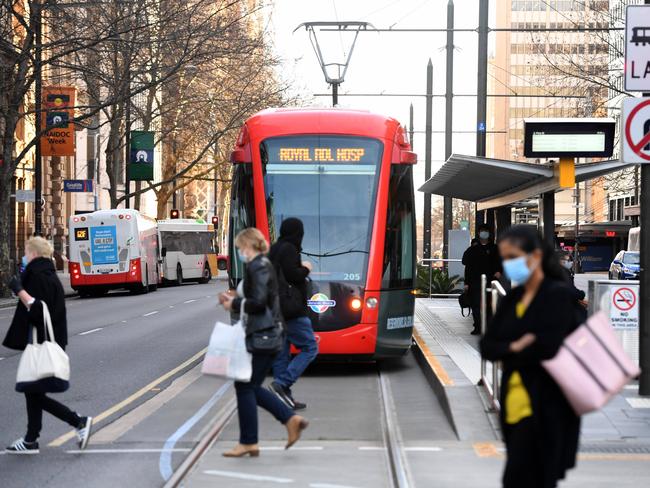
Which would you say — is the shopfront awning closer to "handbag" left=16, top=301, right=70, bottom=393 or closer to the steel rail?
the steel rail

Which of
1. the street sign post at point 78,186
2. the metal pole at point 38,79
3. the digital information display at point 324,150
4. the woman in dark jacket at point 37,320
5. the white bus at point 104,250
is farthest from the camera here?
the white bus at point 104,250

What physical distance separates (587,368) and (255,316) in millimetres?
3794

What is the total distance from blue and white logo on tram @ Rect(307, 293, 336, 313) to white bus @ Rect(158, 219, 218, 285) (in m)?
35.0

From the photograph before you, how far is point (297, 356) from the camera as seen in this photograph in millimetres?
11344

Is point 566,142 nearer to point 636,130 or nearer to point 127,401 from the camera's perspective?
point 636,130

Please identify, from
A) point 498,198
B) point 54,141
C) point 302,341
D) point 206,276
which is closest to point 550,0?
point 206,276

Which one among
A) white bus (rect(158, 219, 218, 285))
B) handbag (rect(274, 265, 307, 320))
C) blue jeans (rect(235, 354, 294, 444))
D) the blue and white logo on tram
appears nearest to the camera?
blue jeans (rect(235, 354, 294, 444))

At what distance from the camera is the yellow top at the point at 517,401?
5359 mm

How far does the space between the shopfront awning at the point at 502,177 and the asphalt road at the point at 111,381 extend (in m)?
4.49

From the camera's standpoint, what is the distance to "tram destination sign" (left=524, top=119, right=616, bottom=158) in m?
15.5

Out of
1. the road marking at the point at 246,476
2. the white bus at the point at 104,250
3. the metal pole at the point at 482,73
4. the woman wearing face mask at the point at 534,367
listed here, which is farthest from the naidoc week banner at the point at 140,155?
the woman wearing face mask at the point at 534,367

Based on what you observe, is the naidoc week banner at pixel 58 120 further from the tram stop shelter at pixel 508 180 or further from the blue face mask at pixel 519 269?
the blue face mask at pixel 519 269

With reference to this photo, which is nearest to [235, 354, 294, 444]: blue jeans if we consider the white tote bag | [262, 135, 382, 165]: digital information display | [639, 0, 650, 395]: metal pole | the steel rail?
the white tote bag

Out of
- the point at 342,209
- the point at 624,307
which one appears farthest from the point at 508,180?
the point at 624,307
